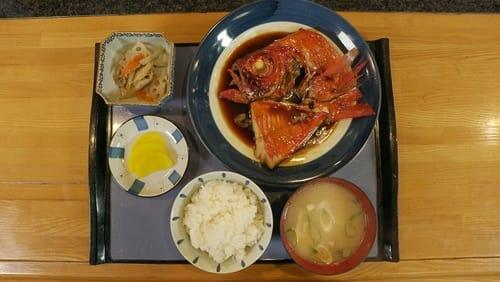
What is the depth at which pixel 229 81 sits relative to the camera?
1.85m

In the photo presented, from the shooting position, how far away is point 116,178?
1767 millimetres

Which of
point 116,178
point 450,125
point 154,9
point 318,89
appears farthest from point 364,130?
point 154,9

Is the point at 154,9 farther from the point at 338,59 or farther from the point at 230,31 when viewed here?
the point at 338,59

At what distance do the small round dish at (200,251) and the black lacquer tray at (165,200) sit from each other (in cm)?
11

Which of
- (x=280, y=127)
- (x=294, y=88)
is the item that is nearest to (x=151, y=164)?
(x=280, y=127)

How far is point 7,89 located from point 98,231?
0.75m

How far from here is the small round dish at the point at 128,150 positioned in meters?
1.78

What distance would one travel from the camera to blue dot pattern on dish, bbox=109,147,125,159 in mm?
1793

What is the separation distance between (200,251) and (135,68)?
0.74 metres

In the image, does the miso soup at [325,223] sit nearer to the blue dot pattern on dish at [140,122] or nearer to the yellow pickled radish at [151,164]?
the yellow pickled radish at [151,164]

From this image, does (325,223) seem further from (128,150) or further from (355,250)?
(128,150)

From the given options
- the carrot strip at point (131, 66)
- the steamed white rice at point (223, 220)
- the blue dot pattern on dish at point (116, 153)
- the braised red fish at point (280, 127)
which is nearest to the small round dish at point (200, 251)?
the steamed white rice at point (223, 220)

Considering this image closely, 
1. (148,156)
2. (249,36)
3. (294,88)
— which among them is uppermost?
(249,36)

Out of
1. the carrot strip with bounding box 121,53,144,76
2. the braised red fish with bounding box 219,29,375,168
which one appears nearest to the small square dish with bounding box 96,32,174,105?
the carrot strip with bounding box 121,53,144,76
